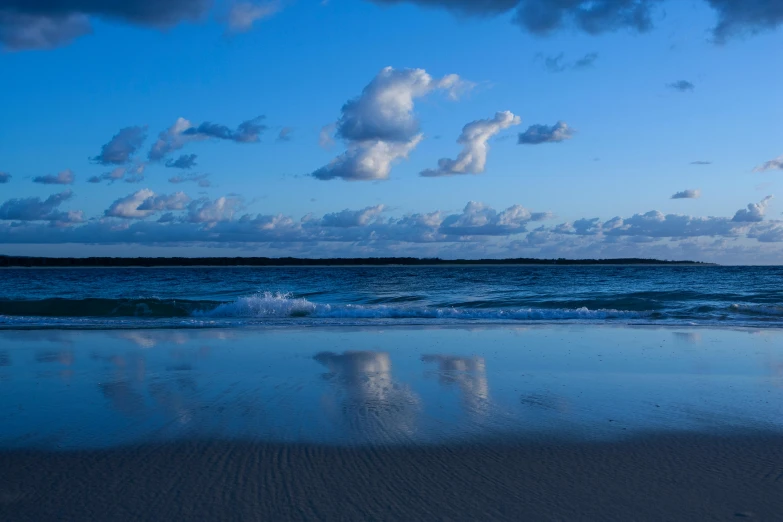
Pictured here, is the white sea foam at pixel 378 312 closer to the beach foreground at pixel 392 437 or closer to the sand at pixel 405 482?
the beach foreground at pixel 392 437

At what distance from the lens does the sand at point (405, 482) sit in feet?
14.2

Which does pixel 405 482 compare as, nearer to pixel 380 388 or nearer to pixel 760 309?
pixel 380 388

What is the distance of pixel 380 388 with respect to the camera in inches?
324

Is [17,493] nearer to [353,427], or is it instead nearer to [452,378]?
[353,427]

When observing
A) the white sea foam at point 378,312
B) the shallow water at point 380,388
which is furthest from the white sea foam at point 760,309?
the shallow water at point 380,388

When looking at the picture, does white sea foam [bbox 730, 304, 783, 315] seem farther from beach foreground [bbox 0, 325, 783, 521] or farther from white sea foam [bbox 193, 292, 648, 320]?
beach foreground [bbox 0, 325, 783, 521]

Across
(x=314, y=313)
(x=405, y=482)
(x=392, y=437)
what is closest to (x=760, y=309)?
(x=314, y=313)

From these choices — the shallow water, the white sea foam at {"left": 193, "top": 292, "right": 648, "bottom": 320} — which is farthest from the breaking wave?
the shallow water

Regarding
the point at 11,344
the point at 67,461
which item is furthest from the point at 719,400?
the point at 11,344

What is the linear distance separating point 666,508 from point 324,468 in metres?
2.53

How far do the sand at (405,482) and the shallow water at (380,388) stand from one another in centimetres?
43

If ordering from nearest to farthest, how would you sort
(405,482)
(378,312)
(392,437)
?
(405,482) < (392,437) < (378,312)

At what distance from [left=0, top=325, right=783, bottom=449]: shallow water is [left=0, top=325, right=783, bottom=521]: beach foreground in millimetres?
39

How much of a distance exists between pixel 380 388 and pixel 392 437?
2325 mm
